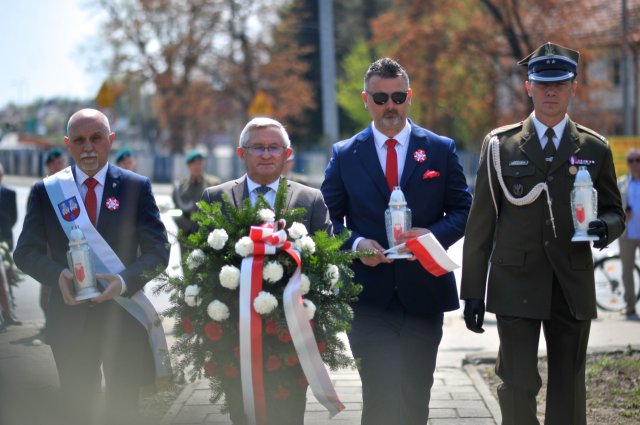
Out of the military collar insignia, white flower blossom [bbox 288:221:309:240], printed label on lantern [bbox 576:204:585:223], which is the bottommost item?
white flower blossom [bbox 288:221:309:240]

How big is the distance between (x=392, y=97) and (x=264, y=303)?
5.15 feet

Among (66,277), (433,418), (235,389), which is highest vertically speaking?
(66,277)

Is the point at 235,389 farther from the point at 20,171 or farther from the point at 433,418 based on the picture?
the point at 20,171

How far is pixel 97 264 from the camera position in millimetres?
5148

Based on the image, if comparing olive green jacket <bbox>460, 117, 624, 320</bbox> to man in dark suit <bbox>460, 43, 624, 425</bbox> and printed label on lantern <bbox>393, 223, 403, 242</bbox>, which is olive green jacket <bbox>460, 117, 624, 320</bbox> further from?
printed label on lantern <bbox>393, 223, 403, 242</bbox>

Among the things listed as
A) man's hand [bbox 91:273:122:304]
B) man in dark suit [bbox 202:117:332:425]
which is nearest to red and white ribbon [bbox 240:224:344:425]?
man in dark suit [bbox 202:117:332:425]

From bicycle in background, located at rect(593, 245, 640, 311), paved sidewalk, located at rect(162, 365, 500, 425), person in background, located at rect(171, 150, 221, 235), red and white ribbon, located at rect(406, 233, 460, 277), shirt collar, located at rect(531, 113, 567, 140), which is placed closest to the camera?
red and white ribbon, located at rect(406, 233, 460, 277)

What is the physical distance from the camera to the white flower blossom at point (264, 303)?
417 cm

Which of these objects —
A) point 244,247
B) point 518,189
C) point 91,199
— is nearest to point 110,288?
point 91,199

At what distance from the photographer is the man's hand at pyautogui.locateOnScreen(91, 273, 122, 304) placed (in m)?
4.98

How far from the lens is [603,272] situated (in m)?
13.0

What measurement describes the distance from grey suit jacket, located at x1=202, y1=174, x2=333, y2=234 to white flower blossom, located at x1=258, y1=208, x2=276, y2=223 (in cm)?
48

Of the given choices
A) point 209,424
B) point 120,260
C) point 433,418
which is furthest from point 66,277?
point 433,418

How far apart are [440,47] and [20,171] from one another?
29.7m
